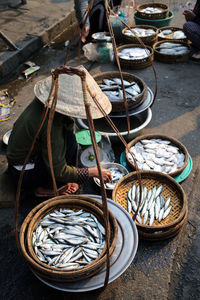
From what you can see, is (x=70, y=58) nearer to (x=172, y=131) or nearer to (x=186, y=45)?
(x=186, y=45)

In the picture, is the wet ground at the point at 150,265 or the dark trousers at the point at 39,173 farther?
the dark trousers at the point at 39,173

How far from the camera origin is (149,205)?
2793 mm

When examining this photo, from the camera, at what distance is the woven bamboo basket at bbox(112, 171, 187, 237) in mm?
2507

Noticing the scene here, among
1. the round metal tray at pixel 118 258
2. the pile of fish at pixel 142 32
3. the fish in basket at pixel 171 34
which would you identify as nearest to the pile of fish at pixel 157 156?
the round metal tray at pixel 118 258

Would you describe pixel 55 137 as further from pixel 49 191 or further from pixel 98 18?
pixel 98 18

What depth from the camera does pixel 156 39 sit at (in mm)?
5977

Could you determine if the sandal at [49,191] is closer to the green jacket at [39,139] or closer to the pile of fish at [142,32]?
the green jacket at [39,139]

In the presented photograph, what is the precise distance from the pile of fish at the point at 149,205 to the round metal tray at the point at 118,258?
335 mm

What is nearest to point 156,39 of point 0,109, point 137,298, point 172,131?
point 172,131

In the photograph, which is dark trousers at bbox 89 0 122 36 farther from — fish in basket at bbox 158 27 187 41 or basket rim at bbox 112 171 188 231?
basket rim at bbox 112 171 188 231

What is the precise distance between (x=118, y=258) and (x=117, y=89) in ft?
8.37

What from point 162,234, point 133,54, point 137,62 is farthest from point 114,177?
point 133,54

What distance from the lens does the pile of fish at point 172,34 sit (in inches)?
238

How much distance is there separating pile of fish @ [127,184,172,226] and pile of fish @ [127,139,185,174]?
35 cm
